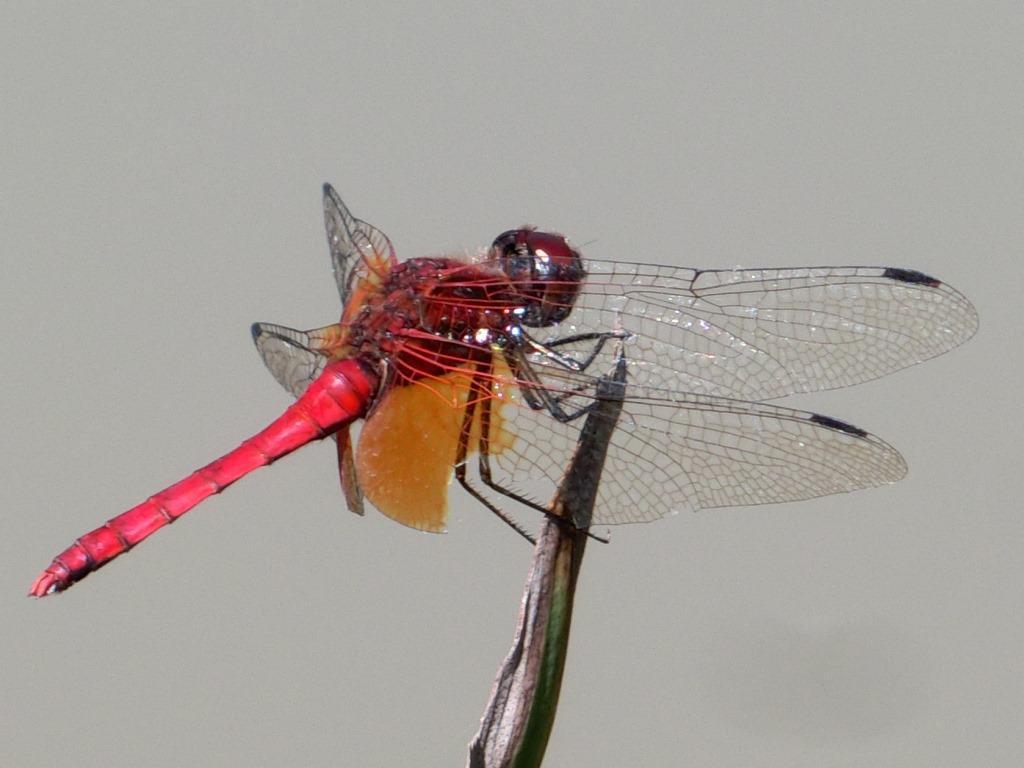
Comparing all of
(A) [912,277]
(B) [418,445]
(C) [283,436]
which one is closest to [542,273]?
(B) [418,445]

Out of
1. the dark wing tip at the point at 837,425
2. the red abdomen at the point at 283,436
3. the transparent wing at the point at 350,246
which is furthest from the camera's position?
the transparent wing at the point at 350,246

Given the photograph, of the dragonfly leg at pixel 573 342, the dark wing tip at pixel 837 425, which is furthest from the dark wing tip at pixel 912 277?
the dragonfly leg at pixel 573 342

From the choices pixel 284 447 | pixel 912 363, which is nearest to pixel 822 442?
pixel 912 363

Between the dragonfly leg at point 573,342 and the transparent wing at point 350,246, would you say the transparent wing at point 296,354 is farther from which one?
the dragonfly leg at point 573,342

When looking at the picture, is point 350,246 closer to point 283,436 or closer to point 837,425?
point 283,436

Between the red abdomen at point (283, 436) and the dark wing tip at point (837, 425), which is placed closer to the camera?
the dark wing tip at point (837, 425)

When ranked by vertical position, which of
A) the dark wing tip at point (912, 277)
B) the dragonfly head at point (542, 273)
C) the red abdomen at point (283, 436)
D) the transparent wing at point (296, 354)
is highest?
the dark wing tip at point (912, 277)
